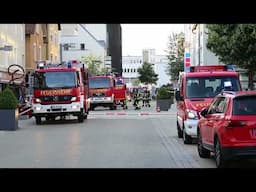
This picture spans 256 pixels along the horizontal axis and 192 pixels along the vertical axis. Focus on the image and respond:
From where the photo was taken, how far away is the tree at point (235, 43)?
3788 cm

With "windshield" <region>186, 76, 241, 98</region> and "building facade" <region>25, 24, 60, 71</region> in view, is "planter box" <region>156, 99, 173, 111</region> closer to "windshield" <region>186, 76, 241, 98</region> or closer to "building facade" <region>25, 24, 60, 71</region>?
"building facade" <region>25, 24, 60, 71</region>

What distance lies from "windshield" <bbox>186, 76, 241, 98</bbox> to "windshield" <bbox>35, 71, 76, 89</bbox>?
396 inches

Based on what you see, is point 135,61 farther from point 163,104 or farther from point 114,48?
point 163,104

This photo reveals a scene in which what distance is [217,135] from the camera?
42.3 ft

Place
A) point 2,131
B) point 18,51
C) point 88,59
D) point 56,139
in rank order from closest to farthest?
point 56,139, point 2,131, point 18,51, point 88,59

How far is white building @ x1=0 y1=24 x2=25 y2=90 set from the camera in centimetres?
4316

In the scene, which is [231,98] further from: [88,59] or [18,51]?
[88,59]

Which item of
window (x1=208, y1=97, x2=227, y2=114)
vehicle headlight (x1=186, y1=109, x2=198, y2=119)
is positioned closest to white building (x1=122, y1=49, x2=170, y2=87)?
vehicle headlight (x1=186, y1=109, x2=198, y2=119)

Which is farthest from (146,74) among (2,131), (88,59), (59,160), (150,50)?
(59,160)

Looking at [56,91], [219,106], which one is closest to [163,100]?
[56,91]

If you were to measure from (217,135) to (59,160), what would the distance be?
12.7ft

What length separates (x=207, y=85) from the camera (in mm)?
19062

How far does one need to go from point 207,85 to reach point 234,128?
688 cm

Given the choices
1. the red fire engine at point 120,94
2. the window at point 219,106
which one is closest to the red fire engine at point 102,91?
the red fire engine at point 120,94
